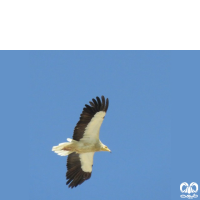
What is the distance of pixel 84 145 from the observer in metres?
14.1

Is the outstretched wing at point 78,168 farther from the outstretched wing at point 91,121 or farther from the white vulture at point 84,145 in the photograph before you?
the outstretched wing at point 91,121

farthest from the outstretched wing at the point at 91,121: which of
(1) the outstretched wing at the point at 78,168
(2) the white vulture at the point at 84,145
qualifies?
(1) the outstretched wing at the point at 78,168

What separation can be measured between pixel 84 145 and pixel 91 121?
2.99ft

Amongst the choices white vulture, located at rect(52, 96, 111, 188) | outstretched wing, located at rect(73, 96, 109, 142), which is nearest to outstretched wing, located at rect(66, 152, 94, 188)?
white vulture, located at rect(52, 96, 111, 188)

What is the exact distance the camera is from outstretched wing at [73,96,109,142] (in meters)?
13.5

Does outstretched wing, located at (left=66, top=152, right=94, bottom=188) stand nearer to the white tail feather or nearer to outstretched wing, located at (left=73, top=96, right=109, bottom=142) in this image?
the white tail feather

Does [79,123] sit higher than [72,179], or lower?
higher

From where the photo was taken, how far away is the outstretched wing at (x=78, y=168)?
14.6 m

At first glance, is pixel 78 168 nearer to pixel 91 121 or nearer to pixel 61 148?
pixel 61 148
